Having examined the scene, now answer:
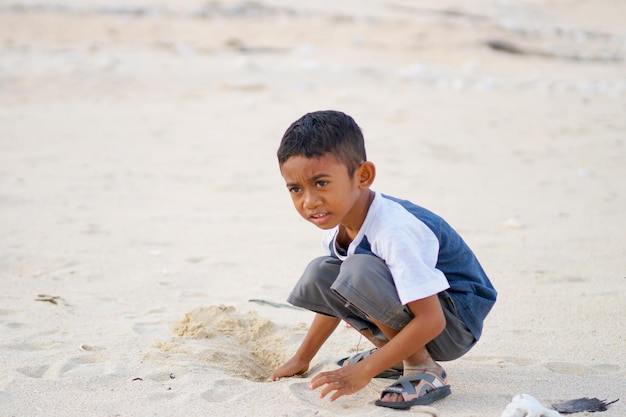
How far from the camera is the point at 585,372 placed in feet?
9.21

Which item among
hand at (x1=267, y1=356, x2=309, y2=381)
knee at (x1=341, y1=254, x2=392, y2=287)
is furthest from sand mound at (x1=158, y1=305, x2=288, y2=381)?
knee at (x1=341, y1=254, x2=392, y2=287)

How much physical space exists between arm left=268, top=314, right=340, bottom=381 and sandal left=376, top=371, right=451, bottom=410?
403mm

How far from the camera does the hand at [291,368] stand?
111 inches

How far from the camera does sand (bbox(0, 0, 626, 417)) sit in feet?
9.21

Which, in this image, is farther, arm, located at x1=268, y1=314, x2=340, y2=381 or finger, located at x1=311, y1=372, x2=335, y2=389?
arm, located at x1=268, y1=314, x2=340, y2=381

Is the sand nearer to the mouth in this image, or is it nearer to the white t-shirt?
the white t-shirt

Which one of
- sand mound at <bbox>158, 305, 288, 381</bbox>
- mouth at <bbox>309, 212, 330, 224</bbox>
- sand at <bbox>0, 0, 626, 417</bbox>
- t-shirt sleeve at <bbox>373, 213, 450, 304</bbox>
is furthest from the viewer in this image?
sand mound at <bbox>158, 305, 288, 381</bbox>

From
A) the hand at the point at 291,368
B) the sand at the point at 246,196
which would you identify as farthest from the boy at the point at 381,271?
the hand at the point at 291,368

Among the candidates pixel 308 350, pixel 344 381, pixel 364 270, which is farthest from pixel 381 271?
pixel 308 350

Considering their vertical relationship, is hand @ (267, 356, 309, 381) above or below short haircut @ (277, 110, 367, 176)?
below

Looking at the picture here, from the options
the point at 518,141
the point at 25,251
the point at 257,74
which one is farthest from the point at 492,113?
the point at 25,251

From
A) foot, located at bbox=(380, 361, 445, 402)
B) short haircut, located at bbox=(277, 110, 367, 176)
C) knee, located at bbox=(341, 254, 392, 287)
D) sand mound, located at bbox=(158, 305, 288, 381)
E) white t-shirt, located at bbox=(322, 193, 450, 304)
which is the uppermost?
short haircut, located at bbox=(277, 110, 367, 176)

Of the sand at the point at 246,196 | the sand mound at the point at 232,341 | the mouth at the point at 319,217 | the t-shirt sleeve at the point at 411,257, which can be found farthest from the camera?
the sand mound at the point at 232,341

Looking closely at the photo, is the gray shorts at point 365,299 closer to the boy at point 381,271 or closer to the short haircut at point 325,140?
the boy at point 381,271
